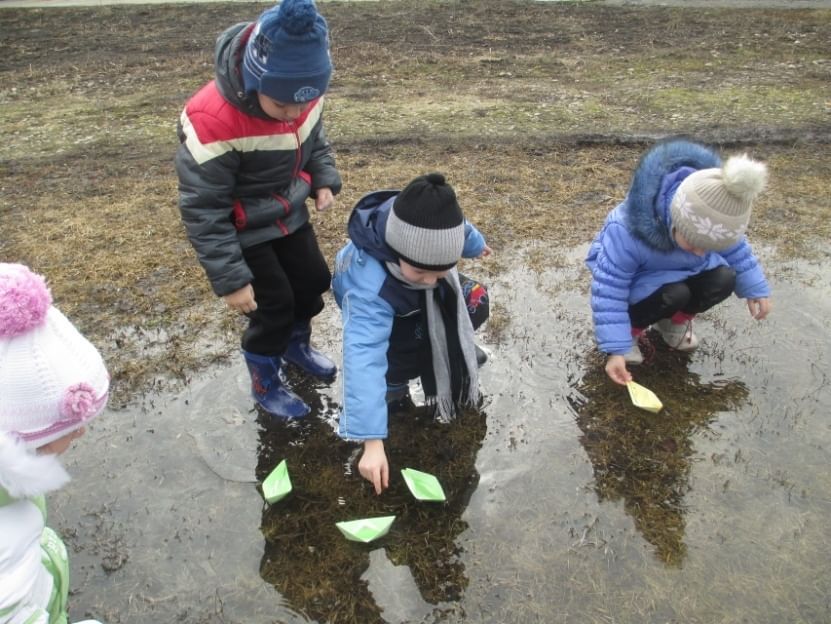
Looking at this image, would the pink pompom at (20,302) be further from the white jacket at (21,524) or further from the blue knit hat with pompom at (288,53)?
the blue knit hat with pompom at (288,53)

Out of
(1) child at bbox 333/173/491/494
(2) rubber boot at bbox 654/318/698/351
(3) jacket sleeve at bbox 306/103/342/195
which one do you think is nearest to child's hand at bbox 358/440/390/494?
(1) child at bbox 333/173/491/494

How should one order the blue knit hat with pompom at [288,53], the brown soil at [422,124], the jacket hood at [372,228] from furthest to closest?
the brown soil at [422,124]
the jacket hood at [372,228]
the blue knit hat with pompom at [288,53]

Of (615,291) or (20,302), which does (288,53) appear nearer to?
(20,302)

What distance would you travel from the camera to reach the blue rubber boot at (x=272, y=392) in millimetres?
2898

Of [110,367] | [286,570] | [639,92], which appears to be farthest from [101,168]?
[639,92]

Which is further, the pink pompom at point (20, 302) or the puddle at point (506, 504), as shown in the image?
the puddle at point (506, 504)

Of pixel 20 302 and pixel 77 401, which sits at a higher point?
pixel 20 302

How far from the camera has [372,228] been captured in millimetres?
2502

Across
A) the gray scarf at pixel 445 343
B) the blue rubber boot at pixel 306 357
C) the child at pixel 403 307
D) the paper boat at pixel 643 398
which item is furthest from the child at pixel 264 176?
the paper boat at pixel 643 398

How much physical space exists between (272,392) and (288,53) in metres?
1.37

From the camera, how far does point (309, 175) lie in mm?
2857

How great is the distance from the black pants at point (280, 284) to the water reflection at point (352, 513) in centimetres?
38

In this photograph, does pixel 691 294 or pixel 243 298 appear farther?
pixel 691 294

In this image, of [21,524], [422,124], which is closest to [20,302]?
[21,524]
